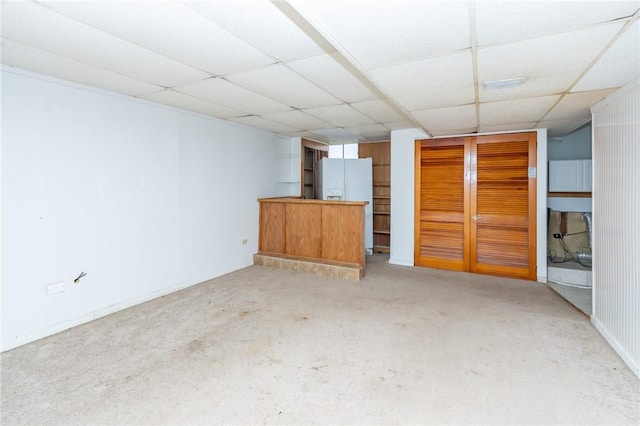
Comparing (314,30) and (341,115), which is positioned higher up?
(341,115)

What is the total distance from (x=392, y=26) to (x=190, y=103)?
9.23ft

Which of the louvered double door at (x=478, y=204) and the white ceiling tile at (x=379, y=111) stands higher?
the white ceiling tile at (x=379, y=111)

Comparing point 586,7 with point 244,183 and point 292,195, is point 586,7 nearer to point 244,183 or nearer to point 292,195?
point 244,183

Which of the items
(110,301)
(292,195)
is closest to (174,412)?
(110,301)

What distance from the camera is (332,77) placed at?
112 inches

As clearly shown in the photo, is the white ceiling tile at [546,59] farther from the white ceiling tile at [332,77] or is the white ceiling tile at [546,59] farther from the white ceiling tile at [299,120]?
the white ceiling tile at [299,120]

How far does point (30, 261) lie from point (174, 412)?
2044mm

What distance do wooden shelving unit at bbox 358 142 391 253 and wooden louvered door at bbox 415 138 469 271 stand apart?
1429 millimetres

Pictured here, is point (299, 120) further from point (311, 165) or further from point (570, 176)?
point (570, 176)

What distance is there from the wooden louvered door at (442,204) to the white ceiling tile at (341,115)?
1.19 m

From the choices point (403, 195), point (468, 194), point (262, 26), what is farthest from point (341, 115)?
point (262, 26)

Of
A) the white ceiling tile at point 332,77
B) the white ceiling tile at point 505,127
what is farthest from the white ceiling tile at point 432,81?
the white ceiling tile at point 505,127

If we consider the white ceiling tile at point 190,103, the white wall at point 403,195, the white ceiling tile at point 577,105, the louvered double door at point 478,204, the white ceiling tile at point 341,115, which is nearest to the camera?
the white ceiling tile at point 577,105

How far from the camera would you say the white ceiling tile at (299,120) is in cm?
425
